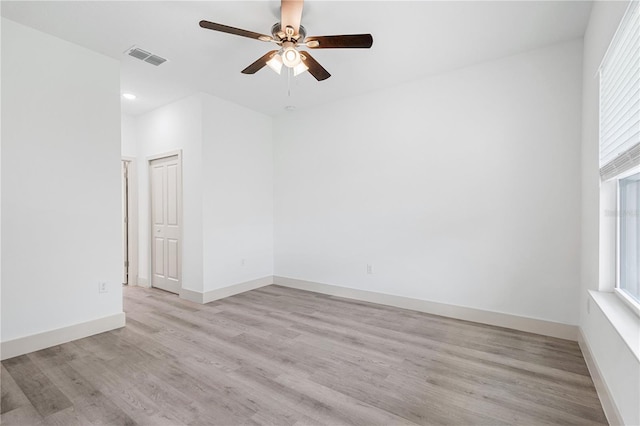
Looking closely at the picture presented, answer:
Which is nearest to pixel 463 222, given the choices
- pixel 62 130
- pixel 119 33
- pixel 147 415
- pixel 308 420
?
pixel 308 420

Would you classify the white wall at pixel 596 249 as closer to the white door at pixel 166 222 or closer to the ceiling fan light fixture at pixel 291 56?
the ceiling fan light fixture at pixel 291 56

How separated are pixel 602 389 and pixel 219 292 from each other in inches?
162

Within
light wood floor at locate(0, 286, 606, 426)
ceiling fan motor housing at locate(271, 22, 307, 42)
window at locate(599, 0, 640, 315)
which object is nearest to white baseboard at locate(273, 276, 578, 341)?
light wood floor at locate(0, 286, 606, 426)

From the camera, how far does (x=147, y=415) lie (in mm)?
1820

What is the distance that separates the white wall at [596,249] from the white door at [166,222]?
473 cm

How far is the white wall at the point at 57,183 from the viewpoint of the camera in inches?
103

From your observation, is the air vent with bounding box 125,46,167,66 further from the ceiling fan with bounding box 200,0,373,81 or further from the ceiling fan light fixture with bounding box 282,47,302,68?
the ceiling fan light fixture with bounding box 282,47,302,68

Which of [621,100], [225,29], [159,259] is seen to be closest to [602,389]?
[621,100]

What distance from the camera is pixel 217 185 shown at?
4.39 metres

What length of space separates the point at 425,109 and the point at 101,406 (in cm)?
420

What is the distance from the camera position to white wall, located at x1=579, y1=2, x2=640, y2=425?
148 cm

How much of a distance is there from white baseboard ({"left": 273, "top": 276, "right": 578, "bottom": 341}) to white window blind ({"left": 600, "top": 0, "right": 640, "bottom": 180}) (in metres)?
1.70

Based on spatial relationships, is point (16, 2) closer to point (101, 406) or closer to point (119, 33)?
point (119, 33)

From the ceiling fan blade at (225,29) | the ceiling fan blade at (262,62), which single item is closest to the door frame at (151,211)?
the ceiling fan blade at (262,62)
